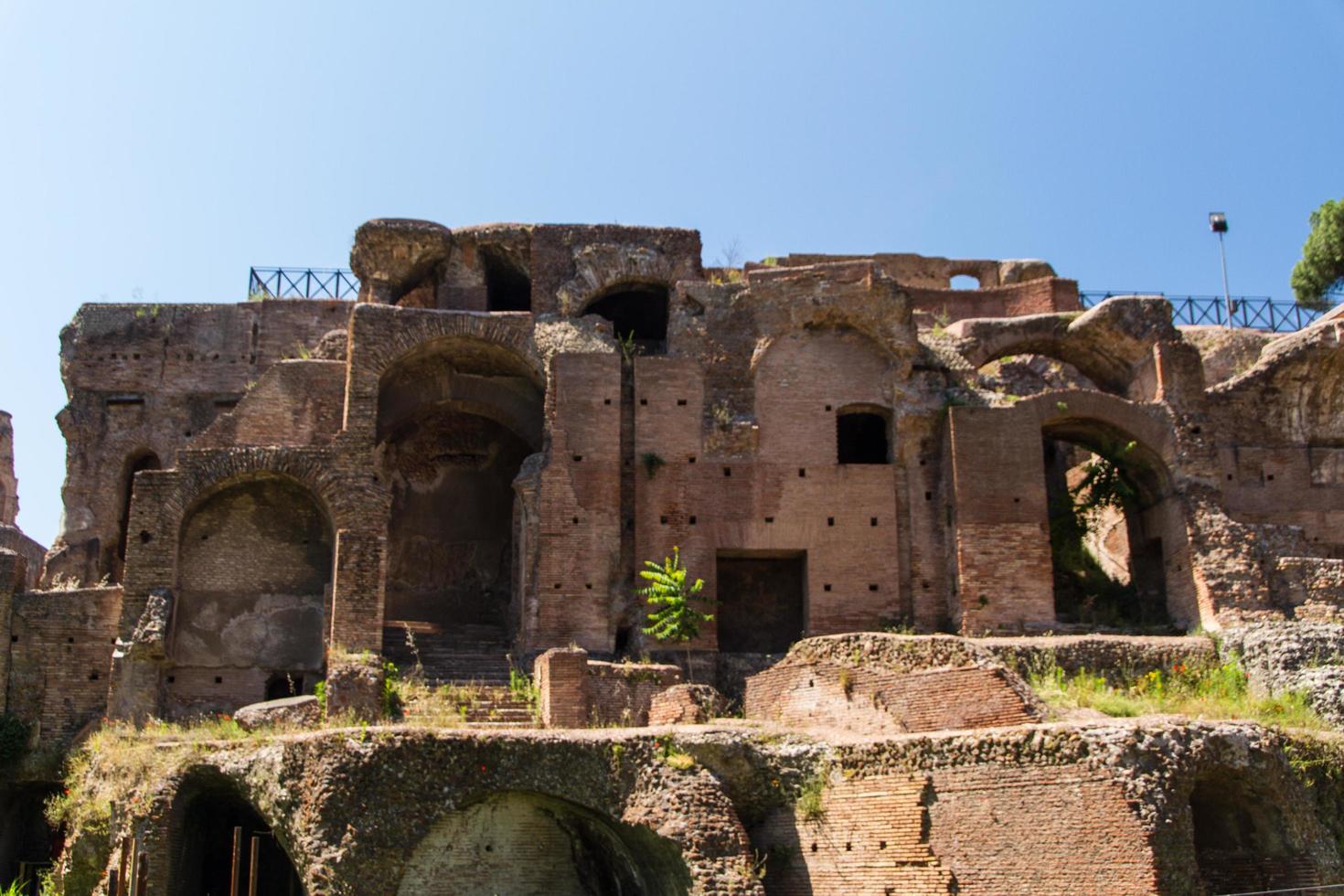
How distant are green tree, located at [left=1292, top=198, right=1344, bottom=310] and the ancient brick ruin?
44.9ft

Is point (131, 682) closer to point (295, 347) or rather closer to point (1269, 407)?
point (295, 347)

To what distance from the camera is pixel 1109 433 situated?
72.6ft

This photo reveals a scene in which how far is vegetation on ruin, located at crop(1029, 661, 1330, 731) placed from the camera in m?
15.5

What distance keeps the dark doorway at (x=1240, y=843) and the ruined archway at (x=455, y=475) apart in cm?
1109

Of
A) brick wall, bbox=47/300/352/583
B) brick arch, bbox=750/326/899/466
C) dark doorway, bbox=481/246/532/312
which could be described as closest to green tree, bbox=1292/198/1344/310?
brick arch, bbox=750/326/899/466

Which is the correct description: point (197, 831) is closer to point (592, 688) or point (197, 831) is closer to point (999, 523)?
point (592, 688)

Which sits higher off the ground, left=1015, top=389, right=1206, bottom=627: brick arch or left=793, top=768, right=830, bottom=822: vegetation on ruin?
left=1015, top=389, right=1206, bottom=627: brick arch

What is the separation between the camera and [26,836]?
19953mm

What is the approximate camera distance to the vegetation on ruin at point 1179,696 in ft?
50.8

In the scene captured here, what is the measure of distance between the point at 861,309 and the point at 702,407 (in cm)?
288

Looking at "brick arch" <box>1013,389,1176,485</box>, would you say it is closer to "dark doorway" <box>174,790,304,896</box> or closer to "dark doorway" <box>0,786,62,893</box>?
"dark doorway" <box>174,790,304,896</box>

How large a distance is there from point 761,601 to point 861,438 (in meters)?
3.24

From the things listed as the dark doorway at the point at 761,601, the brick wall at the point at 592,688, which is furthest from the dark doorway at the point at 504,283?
the brick wall at the point at 592,688

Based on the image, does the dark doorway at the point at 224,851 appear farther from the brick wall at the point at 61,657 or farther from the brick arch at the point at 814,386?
the brick arch at the point at 814,386
